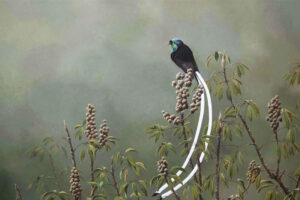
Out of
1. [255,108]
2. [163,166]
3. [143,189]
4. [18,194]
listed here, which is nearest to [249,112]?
[255,108]

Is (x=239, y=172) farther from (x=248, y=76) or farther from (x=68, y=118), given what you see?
(x=68, y=118)

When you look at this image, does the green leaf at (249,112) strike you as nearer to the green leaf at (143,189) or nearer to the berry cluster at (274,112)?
the berry cluster at (274,112)

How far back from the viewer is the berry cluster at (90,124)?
200 cm

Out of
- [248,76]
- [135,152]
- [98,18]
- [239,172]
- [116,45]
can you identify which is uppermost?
[98,18]

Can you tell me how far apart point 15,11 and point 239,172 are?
1350 mm

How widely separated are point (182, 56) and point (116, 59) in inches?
12.8

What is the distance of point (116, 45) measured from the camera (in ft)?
6.67

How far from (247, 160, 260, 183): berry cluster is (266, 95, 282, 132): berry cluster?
20cm

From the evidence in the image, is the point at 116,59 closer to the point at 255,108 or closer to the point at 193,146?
the point at 193,146

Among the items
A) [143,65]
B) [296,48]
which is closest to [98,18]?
[143,65]

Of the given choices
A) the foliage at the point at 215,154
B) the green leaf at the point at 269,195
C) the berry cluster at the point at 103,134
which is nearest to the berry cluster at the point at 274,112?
the foliage at the point at 215,154

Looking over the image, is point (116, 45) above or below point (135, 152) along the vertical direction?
above

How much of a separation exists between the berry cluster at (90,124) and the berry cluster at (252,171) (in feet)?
2.55

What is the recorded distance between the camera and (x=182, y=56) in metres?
2.02
